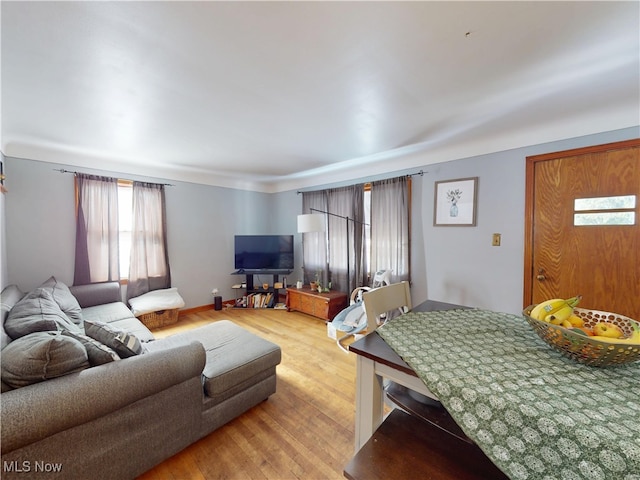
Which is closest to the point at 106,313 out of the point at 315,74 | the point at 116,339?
the point at 116,339

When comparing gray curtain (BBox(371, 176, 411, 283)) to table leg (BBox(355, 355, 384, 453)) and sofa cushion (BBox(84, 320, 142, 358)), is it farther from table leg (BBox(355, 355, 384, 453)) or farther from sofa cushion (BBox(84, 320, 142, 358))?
sofa cushion (BBox(84, 320, 142, 358))

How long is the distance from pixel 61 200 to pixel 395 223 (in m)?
4.16

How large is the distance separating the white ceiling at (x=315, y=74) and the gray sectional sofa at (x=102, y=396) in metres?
1.52

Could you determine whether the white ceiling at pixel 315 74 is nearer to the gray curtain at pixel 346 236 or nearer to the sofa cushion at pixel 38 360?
the gray curtain at pixel 346 236

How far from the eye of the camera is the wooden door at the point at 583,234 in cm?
201

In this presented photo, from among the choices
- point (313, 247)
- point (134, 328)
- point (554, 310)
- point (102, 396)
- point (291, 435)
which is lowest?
point (291, 435)

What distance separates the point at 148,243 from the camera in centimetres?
362

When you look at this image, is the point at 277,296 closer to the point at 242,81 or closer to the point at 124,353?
the point at 124,353

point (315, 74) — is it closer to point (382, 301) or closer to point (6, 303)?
point (382, 301)

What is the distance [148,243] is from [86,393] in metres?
2.93

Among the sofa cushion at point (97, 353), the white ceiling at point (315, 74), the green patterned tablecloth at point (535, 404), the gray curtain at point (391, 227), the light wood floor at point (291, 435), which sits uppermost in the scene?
the white ceiling at point (315, 74)

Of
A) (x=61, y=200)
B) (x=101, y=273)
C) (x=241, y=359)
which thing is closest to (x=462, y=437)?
(x=241, y=359)

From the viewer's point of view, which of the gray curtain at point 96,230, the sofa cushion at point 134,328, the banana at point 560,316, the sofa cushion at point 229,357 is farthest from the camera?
the gray curtain at point 96,230

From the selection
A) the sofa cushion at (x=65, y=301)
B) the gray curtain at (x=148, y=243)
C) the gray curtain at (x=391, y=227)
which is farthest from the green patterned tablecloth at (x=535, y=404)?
the gray curtain at (x=148, y=243)
